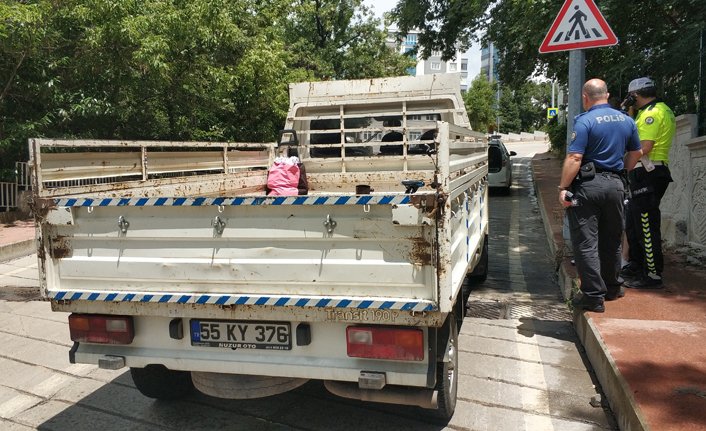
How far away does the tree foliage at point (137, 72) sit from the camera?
35.3 feet

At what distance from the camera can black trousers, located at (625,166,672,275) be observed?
17.2 ft

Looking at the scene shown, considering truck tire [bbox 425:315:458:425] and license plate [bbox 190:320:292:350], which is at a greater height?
license plate [bbox 190:320:292:350]

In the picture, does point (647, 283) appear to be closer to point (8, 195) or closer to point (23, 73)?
point (23, 73)

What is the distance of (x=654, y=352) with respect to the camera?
3.84 metres

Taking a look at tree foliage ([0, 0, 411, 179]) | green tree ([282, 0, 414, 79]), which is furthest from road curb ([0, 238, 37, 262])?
green tree ([282, 0, 414, 79])

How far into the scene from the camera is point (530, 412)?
3.57 meters

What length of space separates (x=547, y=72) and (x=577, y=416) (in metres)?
11.5

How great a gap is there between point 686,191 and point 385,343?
5.78 metres

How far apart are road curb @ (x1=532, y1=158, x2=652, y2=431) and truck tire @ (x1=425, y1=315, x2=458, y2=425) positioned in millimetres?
974

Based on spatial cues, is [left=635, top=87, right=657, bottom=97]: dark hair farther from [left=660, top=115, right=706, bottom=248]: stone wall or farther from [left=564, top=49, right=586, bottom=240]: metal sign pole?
[left=660, top=115, right=706, bottom=248]: stone wall

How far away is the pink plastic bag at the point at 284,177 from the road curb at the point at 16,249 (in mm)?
5449

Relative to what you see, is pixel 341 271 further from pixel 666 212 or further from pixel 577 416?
pixel 666 212

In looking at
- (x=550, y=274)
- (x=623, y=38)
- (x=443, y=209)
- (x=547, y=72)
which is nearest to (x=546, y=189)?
(x=547, y=72)

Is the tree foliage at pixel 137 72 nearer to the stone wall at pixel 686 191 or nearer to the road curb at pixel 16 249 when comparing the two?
the road curb at pixel 16 249
